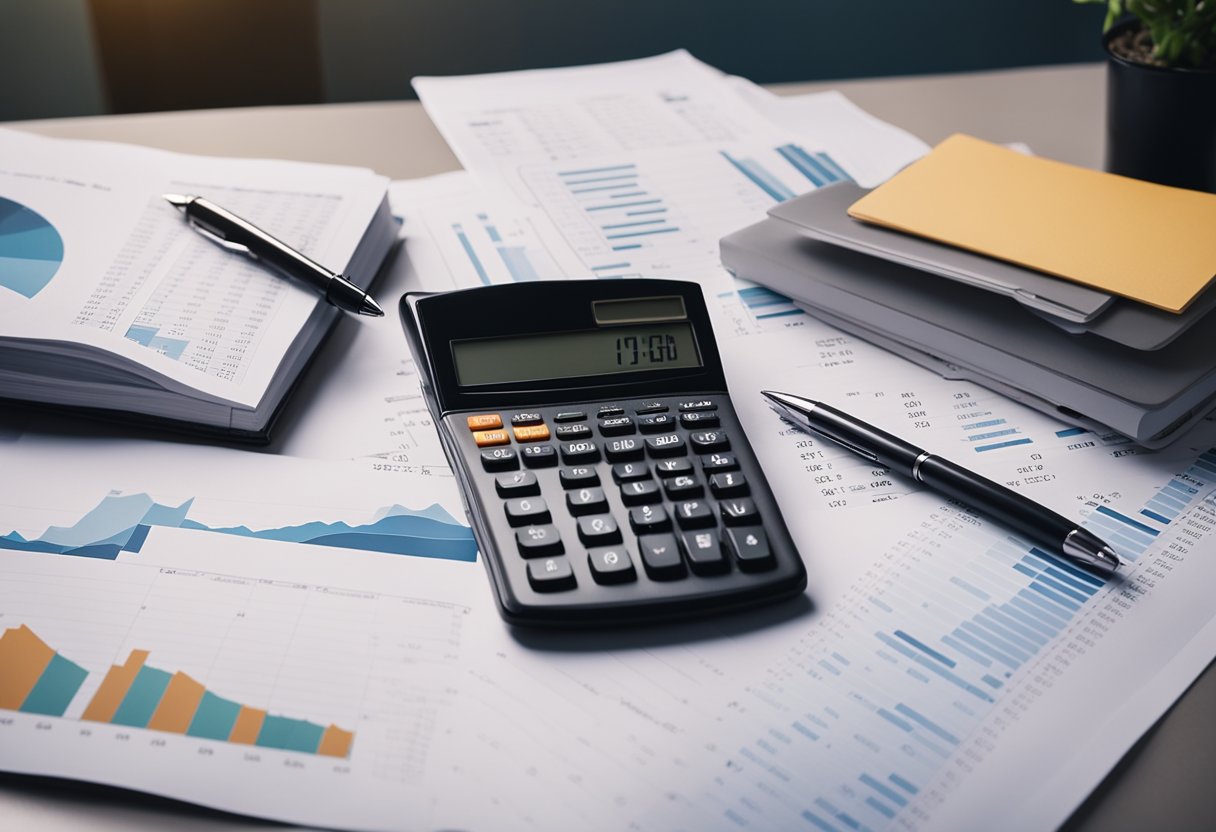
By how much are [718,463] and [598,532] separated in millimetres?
83

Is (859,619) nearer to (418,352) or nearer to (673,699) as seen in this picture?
(673,699)

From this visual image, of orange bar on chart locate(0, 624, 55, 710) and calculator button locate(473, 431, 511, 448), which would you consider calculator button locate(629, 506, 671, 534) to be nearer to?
calculator button locate(473, 431, 511, 448)

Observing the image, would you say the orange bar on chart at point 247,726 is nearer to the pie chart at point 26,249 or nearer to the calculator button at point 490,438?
the calculator button at point 490,438

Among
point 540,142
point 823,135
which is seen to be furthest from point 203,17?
point 823,135

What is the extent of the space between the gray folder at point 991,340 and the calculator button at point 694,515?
223mm

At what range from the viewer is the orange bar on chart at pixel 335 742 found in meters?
0.46

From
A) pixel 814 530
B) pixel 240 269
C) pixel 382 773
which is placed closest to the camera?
pixel 382 773

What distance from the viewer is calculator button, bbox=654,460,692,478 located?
0.58 metres

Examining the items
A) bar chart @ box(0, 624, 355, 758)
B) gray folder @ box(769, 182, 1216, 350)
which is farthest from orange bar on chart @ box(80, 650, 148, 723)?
gray folder @ box(769, 182, 1216, 350)

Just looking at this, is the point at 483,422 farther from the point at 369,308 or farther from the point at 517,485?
the point at 369,308

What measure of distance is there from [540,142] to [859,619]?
0.59 meters

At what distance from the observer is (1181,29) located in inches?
30.8

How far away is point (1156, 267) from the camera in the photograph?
64 centimetres

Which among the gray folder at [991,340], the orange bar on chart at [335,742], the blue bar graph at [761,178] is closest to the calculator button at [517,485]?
the orange bar on chart at [335,742]
